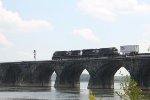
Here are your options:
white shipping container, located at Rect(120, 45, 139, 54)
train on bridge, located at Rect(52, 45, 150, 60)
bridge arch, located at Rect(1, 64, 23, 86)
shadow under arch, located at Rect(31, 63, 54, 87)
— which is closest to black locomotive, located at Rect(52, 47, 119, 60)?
train on bridge, located at Rect(52, 45, 150, 60)

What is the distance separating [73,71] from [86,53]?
8.45 m

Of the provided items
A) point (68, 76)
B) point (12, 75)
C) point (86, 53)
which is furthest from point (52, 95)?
point (12, 75)

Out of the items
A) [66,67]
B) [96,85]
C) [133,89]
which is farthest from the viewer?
[66,67]

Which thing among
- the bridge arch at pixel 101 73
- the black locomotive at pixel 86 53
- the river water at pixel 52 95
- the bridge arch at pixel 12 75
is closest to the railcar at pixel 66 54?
the black locomotive at pixel 86 53

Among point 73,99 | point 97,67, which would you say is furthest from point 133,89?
point 97,67

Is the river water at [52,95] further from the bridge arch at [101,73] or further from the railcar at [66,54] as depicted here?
the railcar at [66,54]

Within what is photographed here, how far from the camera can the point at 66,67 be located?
375 ft

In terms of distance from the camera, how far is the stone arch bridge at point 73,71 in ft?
314

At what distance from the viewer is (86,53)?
113m

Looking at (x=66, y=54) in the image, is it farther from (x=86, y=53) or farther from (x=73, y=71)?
(x=86, y=53)

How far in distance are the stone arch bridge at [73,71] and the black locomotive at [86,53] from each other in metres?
2.77

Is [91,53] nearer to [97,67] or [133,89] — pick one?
[97,67]

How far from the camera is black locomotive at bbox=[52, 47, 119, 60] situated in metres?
105

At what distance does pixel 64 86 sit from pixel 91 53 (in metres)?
13.7
